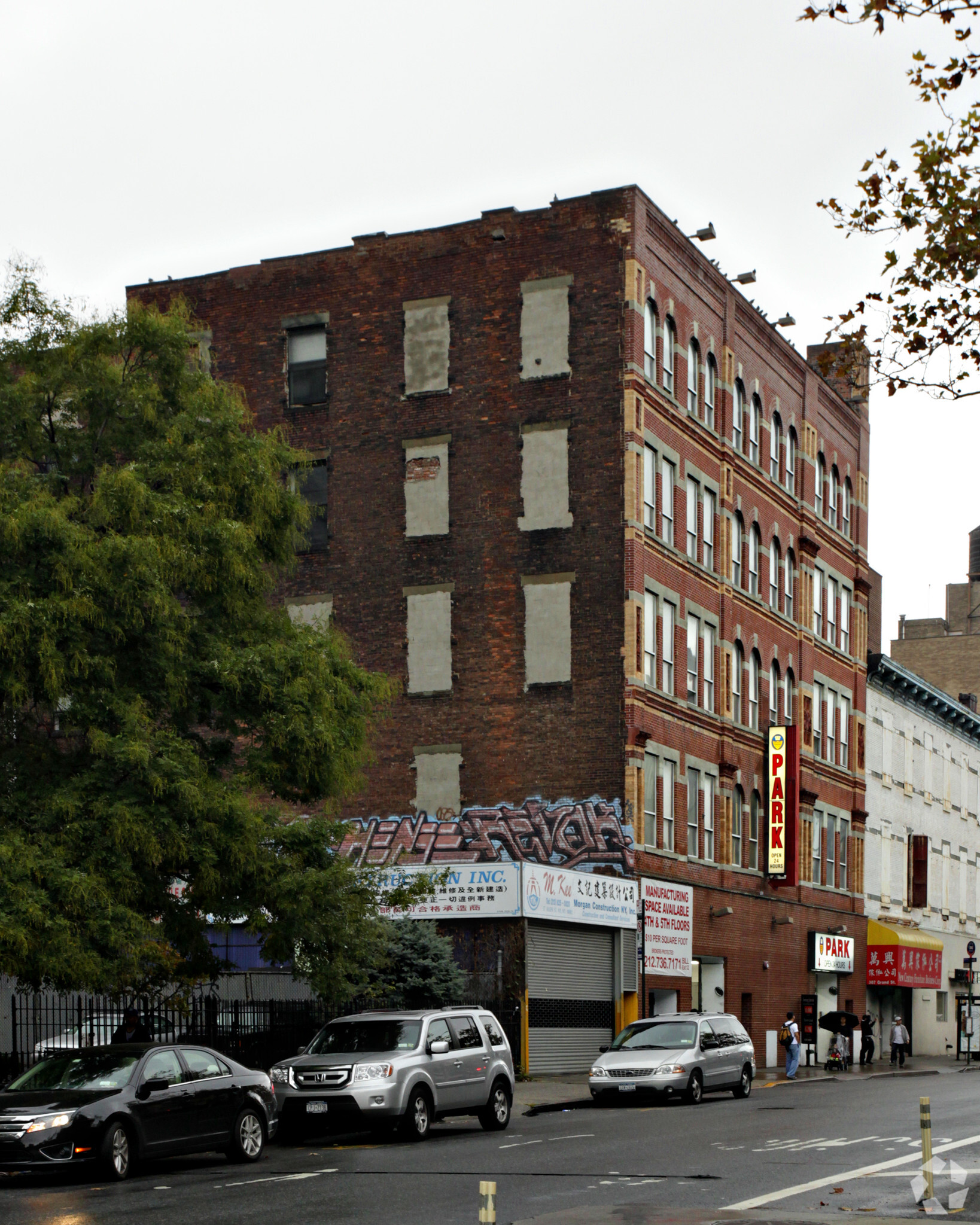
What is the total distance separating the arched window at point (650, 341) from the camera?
4378 centimetres

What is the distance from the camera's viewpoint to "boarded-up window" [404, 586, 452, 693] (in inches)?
1731

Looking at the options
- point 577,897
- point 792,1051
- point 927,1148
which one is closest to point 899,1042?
point 792,1051

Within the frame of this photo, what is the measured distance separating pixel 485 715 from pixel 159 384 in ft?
61.5

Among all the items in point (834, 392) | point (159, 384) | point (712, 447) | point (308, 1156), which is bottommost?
point (308, 1156)

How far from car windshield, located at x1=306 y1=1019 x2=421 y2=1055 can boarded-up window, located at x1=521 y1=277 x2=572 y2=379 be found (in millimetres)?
22519

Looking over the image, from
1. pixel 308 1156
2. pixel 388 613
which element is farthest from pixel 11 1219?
pixel 388 613

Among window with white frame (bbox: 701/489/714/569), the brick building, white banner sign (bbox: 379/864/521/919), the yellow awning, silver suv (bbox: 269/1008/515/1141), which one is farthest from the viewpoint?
the yellow awning

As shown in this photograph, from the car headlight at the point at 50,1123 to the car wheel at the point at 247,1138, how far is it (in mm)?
2564

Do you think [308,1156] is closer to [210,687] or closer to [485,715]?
[210,687]

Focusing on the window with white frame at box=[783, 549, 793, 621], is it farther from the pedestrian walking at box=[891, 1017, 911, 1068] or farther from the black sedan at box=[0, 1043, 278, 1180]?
the black sedan at box=[0, 1043, 278, 1180]

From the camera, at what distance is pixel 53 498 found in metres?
24.0

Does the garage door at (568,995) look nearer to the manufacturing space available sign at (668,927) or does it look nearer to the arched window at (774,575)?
the manufacturing space available sign at (668,927)

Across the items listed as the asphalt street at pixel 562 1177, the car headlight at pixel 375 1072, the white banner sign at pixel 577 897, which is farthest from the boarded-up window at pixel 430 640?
the car headlight at pixel 375 1072

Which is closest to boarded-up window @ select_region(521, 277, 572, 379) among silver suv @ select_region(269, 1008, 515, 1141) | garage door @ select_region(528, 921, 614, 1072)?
garage door @ select_region(528, 921, 614, 1072)
